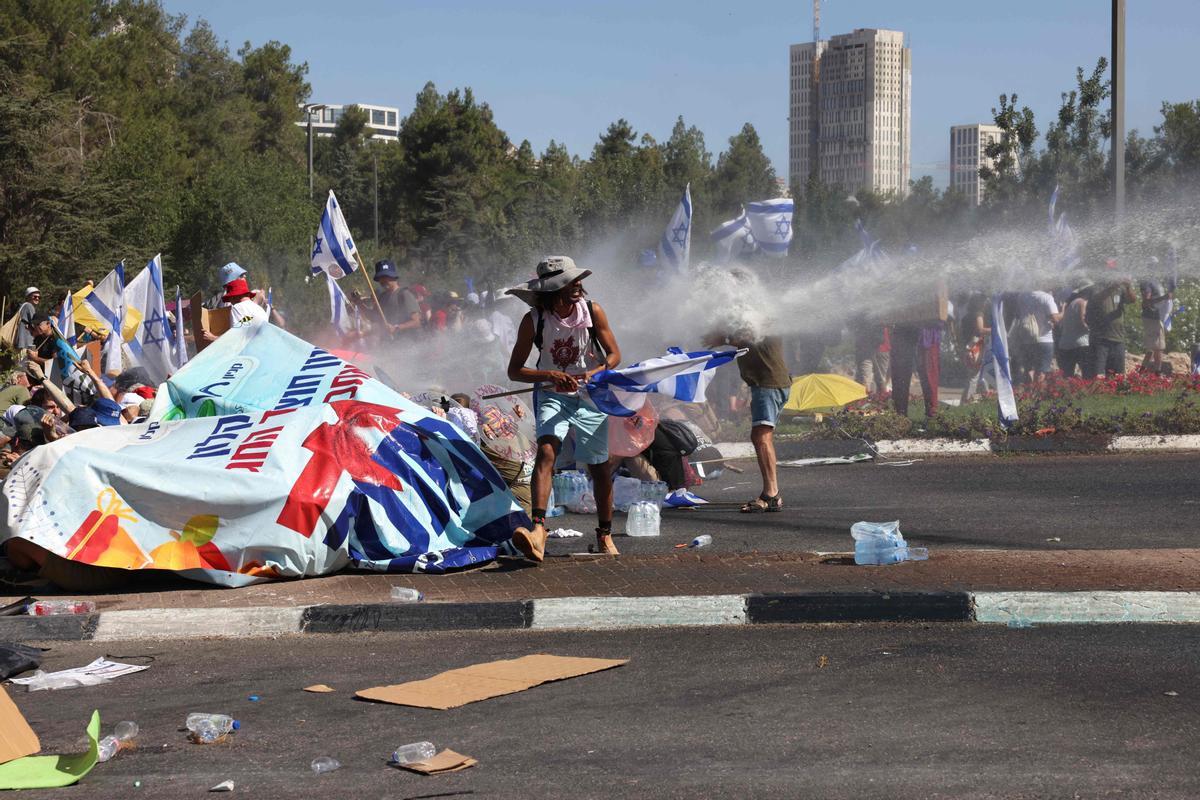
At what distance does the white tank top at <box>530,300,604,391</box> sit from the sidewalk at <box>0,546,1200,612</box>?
3.25 feet

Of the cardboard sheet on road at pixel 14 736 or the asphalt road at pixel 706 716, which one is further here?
the cardboard sheet on road at pixel 14 736

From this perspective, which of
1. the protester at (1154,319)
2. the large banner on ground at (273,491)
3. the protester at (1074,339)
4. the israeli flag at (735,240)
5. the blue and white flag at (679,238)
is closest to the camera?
the large banner on ground at (273,491)

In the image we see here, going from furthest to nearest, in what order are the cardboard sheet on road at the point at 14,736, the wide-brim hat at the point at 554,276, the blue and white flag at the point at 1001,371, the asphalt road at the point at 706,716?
the blue and white flag at the point at 1001,371 → the wide-brim hat at the point at 554,276 → the cardboard sheet on road at the point at 14,736 → the asphalt road at the point at 706,716

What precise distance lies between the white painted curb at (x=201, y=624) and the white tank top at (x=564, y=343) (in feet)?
6.32

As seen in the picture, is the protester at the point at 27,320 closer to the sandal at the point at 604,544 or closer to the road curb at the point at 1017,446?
the road curb at the point at 1017,446

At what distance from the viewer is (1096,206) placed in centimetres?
2220

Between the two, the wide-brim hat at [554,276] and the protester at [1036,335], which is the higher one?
the wide-brim hat at [554,276]

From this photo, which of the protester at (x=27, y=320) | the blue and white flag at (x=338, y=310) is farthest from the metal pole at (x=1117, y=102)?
A: the protester at (x=27, y=320)

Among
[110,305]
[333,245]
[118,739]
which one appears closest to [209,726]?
[118,739]

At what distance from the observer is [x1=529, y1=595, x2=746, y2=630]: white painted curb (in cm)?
611

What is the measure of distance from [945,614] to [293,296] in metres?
27.1

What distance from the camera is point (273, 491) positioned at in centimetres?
675

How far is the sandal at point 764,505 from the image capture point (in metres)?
9.52

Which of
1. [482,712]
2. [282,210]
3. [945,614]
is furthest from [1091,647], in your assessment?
[282,210]
